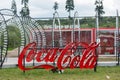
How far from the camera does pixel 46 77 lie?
600 inches

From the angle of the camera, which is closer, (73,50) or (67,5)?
(73,50)

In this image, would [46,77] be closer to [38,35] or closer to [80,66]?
[80,66]

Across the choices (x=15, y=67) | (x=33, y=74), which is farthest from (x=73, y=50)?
Result: (x=15, y=67)

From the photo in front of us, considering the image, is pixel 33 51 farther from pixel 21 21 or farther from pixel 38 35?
pixel 38 35

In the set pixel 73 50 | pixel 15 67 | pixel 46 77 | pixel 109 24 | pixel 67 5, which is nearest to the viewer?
pixel 46 77

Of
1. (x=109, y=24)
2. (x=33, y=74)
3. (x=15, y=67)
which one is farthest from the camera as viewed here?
(x=109, y=24)

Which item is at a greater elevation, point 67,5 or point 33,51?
point 67,5

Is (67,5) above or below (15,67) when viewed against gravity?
above

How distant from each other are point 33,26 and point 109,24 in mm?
10955

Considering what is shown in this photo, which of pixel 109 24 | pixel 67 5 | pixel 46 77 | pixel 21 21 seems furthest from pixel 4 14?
pixel 67 5

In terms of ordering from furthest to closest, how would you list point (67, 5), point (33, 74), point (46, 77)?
point (67, 5)
point (33, 74)
point (46, 77)

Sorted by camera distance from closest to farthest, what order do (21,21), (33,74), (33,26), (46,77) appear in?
(46,77) → (33,74) → (21,21) → (33,26)

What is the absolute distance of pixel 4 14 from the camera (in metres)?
20.5

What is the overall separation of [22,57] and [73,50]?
7.83 ft
